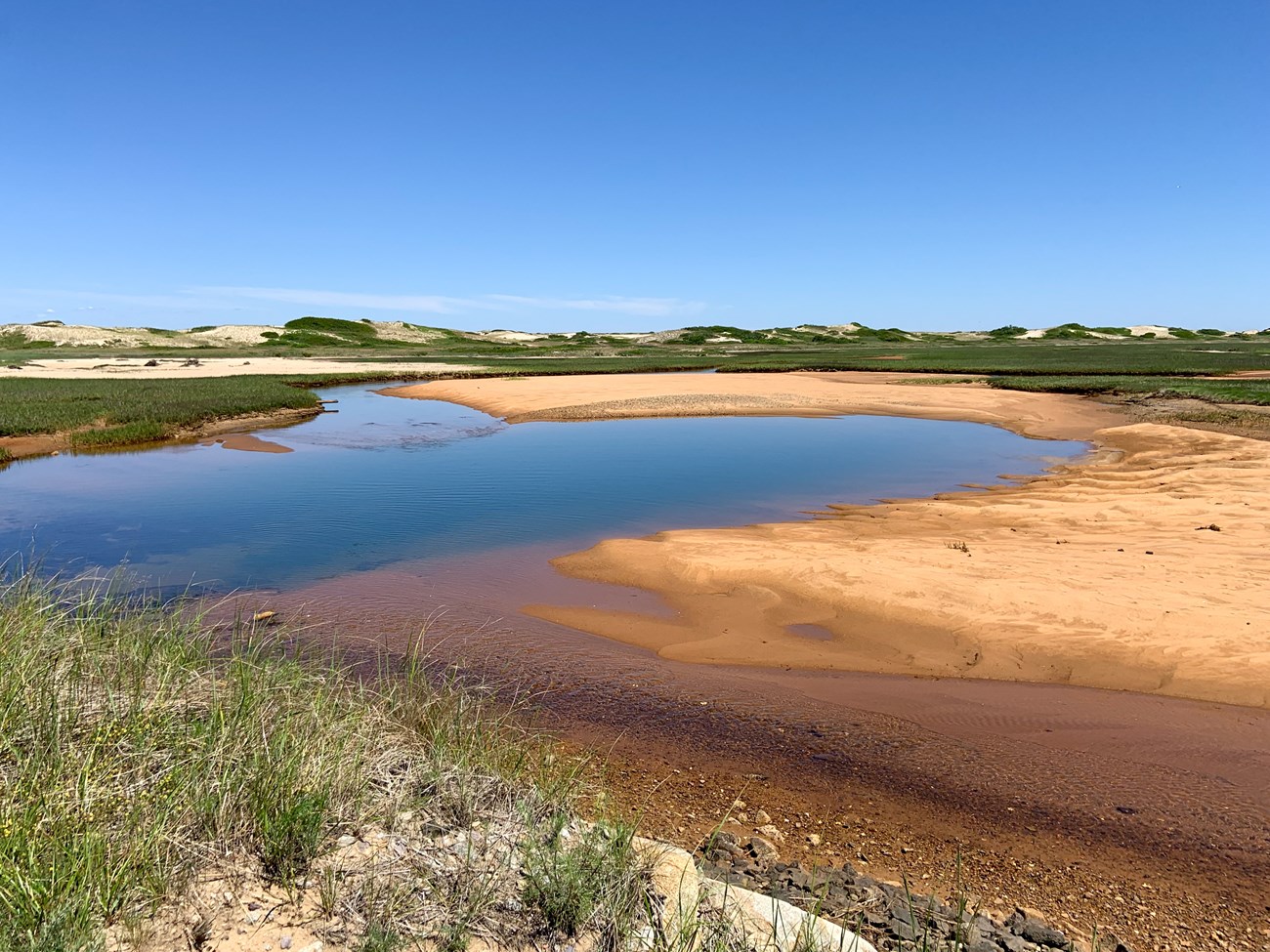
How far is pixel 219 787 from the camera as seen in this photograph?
4.35 meters

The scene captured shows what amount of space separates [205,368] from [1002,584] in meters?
64.2

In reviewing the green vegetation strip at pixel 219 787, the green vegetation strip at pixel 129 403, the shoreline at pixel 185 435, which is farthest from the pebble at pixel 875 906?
the green vegetation strip at pixel 129 403

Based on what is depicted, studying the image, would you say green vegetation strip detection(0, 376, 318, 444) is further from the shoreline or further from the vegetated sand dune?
the vegetated sand dune

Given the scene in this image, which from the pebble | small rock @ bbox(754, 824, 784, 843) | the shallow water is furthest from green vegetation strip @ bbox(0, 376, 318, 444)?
the pebble

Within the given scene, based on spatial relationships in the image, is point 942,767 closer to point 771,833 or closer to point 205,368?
point 771,833

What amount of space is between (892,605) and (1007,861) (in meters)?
5.14

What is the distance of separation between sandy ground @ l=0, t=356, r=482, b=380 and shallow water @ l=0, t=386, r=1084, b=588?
29.4 metres

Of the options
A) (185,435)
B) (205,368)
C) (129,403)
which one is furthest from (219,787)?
(205,368)

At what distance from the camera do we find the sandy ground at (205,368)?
5225 cm

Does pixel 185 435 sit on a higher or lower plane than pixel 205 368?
lower

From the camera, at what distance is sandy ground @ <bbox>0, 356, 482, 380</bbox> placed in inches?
2057

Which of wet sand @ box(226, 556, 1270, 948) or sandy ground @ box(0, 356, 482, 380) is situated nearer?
wet sand @ box(226, 556, 1270, 948)

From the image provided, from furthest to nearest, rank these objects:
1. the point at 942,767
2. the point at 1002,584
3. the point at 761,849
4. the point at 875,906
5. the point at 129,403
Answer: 1. the point at 129,403
2. the point at 1002,584
3. the point at 942,767
4. the point at 761,849
5. the point at 875,906

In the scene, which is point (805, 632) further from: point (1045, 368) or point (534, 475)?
point (1045, 368)
